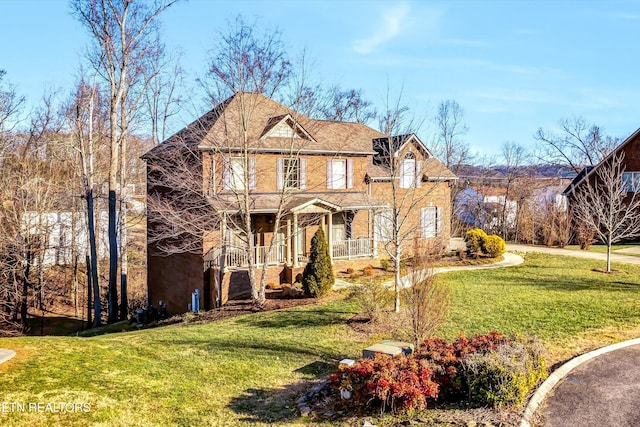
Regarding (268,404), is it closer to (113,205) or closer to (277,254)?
(277,254)

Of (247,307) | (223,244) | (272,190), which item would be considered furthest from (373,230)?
(247,307)

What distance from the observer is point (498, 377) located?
297 inches

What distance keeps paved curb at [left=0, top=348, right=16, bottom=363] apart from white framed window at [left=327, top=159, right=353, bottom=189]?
16.1 metres

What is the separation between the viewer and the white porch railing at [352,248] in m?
22.0

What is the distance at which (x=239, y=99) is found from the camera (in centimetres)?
1675

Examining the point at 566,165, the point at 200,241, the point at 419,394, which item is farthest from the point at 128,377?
the point at 566,165

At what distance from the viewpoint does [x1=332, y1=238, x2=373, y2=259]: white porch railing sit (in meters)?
22.0

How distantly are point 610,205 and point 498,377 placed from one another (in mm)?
16231

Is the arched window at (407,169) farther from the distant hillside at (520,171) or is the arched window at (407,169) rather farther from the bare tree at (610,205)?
the distant hillside at (520,171)

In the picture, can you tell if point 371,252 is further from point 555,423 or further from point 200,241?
point 555,423

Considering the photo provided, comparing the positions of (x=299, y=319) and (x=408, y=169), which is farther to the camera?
(x=408, y=169)

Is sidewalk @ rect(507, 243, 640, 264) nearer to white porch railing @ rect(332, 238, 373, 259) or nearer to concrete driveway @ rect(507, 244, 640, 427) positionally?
white porch railing @ rect(332, 238, 373, 259)

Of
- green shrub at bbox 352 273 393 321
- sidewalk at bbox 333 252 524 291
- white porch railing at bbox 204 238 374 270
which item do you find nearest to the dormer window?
white porch railing at bbox 204 238 374 270

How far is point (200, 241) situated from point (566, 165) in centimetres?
4439
